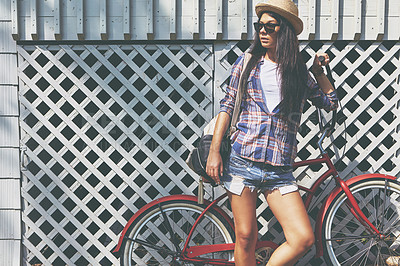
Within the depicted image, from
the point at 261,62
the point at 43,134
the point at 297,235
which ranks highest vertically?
the point at 261,62

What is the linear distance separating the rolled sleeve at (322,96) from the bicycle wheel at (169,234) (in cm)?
107

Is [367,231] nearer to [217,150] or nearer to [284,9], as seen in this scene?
[217,150]

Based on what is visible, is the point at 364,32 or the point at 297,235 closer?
the point at 297,235

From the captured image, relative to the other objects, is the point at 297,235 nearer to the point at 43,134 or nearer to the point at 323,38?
the point at 323,38

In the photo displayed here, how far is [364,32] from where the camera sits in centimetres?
358

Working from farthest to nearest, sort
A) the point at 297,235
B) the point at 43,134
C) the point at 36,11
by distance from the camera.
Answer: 1. the point at 43,134
2. the point at 36,11
3. the point at 297,235

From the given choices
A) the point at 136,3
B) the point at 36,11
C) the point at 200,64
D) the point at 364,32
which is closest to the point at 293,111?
the point at 200,64

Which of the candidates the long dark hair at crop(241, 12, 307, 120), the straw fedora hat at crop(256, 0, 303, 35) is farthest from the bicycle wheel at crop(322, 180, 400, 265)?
the straw fedora hat at crop(256, 0, 303, 35)

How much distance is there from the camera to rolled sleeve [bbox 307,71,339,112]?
2.83m

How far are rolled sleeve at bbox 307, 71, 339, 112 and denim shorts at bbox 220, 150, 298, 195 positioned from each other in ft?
1.57

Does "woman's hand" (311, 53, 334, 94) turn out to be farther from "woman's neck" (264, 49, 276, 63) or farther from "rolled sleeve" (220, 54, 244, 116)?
"rolled sleeve" (220, 54, 244, 116)

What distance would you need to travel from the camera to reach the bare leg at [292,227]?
8.54 ft

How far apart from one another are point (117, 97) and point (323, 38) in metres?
1.72

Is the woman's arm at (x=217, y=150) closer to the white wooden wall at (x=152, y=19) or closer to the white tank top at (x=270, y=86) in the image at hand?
the white tank top at (x=270, y=86)
